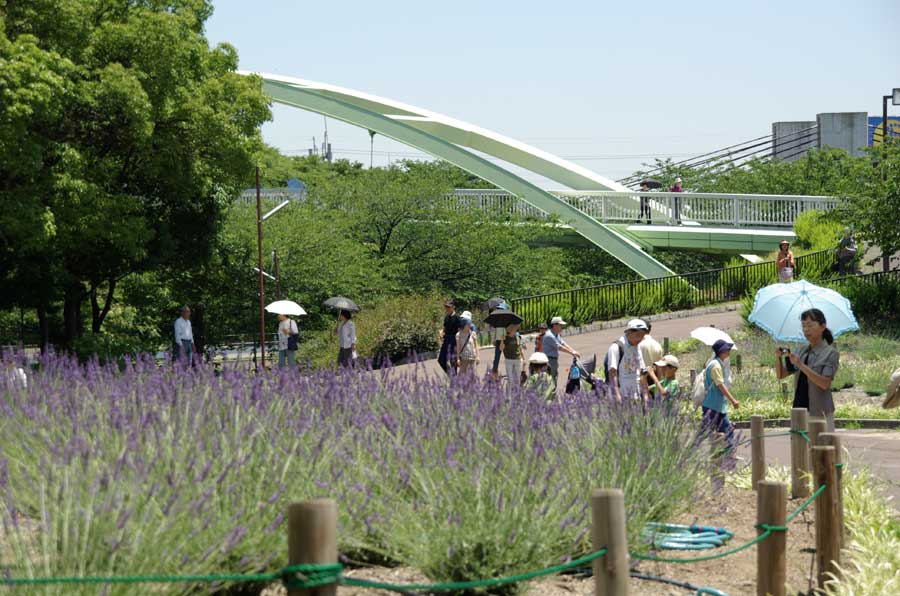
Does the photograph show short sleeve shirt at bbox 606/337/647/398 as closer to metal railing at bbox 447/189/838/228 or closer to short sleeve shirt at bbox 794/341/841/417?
short sleeve shirt at bbox 794/341/841/417

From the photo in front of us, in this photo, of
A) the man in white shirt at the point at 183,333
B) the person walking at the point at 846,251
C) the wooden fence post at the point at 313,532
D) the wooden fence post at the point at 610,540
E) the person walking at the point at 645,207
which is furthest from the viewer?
the person walking at the point at 645,207

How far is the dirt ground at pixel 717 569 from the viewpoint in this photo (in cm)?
635

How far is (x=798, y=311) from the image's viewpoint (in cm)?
1470

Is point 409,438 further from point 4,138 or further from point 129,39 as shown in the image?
point 129,39

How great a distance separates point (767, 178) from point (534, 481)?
58.2 meters

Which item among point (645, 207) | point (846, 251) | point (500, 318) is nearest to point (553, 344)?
point (500, 318)

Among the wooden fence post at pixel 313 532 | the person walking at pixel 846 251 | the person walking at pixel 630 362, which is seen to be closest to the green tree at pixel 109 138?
the person walking at pixel 630 362

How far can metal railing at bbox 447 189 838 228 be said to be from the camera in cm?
4347

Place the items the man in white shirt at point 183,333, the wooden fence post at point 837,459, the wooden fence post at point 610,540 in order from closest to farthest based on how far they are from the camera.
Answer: the wooden fence post at point 610,540, the wooden fence post at point 837,459, the man in white shirt at point 183,333

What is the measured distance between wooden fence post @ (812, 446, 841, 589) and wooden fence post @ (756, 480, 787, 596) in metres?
0.99

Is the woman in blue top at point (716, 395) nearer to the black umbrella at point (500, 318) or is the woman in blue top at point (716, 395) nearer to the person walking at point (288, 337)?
the black umbrella at point (500, 318)

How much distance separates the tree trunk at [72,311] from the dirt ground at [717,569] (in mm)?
21719

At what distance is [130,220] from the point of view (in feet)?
82.1

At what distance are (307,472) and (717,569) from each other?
2658mm
